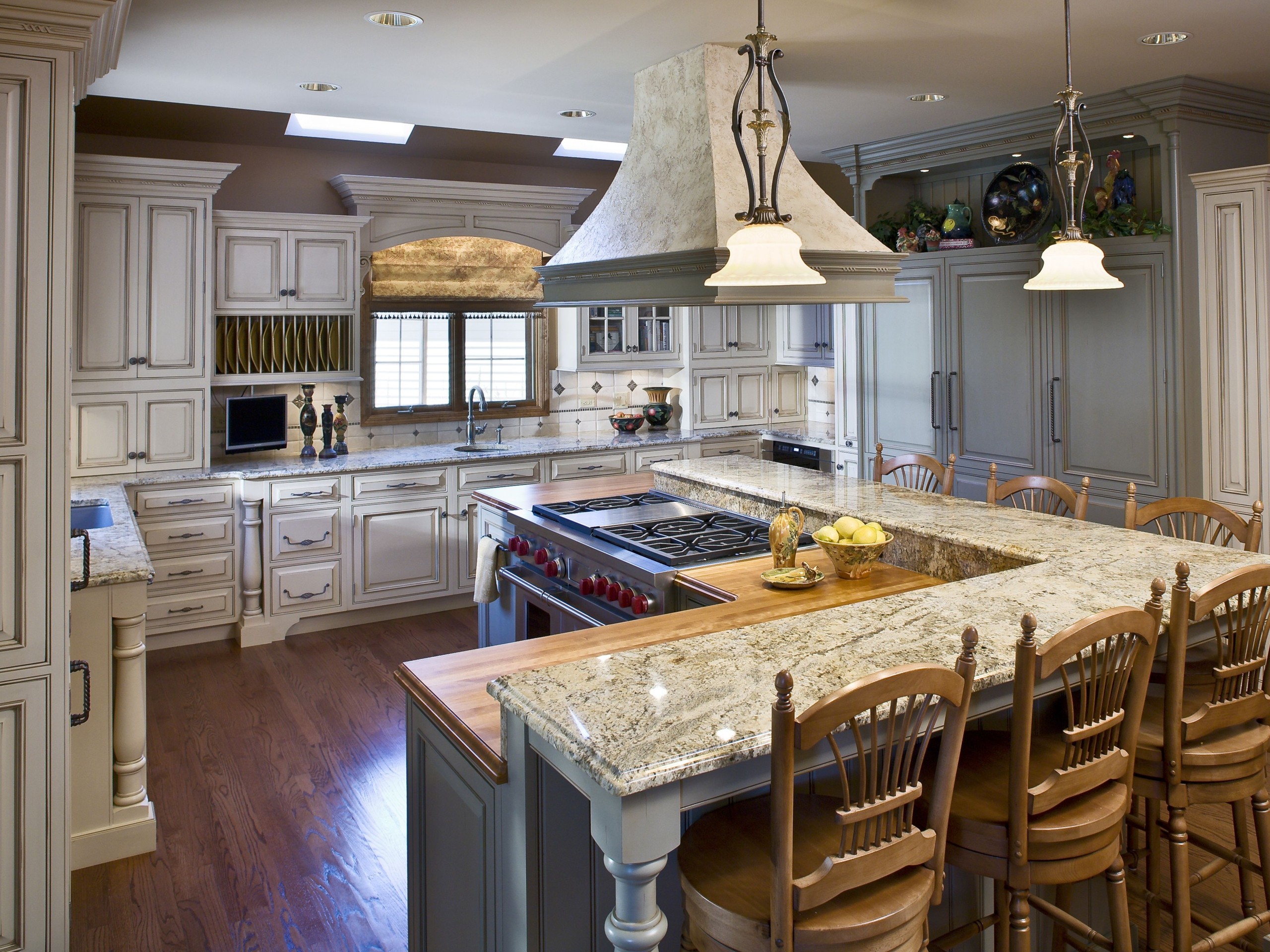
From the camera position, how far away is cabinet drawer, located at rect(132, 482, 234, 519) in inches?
189

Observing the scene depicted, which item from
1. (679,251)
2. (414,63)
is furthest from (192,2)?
(679,251)

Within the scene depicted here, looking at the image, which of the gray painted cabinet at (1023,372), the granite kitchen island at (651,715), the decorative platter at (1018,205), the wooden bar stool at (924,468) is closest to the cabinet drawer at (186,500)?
the granite kitchen island at (651,715)

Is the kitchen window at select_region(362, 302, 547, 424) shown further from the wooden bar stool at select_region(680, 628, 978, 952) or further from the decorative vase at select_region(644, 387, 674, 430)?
the wooden bar stool at select_region(680, 628, 978, 952)

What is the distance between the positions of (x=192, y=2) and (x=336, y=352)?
2.70 metres

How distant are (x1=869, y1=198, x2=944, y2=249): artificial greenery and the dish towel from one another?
2813 millimetres

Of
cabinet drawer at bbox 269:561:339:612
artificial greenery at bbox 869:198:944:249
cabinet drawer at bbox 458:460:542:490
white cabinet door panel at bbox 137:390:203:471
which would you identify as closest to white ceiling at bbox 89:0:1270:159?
artificial greenery at bbox 869:198:944:249

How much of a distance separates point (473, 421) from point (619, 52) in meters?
3.14

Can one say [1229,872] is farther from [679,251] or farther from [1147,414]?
[679,251]

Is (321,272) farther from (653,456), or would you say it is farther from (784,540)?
(784,540)

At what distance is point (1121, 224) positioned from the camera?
4.44 meters

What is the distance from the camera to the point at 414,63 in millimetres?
3805

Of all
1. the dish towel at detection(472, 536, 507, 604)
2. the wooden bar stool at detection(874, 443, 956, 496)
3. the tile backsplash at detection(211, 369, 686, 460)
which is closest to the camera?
the wooden bar stool at detection(874, 443, 956, 496)

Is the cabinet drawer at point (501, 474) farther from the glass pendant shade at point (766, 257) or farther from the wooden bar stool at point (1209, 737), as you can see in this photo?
the wooden bar stool at point (1209, 737)

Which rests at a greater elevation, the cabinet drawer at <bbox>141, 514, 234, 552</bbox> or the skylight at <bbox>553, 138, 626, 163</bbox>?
the skylight at <bbox>553, 138, 626, 163</bbox>
